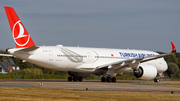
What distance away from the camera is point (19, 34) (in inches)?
1102

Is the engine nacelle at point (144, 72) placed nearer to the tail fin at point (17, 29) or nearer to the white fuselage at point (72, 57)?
the white fuselage at point (72, 57)

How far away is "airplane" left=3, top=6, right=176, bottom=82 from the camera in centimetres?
2788

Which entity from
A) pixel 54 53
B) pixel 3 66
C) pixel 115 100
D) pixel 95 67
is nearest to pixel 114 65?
pixel 95 67

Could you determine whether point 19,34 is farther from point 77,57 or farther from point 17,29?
point 77,57

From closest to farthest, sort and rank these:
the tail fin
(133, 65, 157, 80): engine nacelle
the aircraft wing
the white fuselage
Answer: the tail fin
the white fuselage
the aircraft wing
(133, 65, 157, 80): engine nacelle

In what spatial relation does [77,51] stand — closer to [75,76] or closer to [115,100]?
[75,76]

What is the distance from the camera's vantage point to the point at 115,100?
13656mm

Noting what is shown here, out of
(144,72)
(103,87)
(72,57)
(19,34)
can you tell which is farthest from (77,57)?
(103,87)

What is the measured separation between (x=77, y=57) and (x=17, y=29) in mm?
7294

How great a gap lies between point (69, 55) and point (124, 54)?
8.36 metres

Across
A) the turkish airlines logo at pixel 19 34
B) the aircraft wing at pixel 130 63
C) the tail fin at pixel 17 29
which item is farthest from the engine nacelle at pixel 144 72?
the turkish airlines logo at pixel 19 34

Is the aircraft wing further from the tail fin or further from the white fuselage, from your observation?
the tail fin

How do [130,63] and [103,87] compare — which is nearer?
[103,87]

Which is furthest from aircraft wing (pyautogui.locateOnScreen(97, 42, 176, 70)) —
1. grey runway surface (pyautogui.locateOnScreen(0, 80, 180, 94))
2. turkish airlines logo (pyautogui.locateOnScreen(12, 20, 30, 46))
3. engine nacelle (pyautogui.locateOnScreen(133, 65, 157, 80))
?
turkish airlines logo (pyautogui.locateOnScreen(12, 20, 30, 46))
